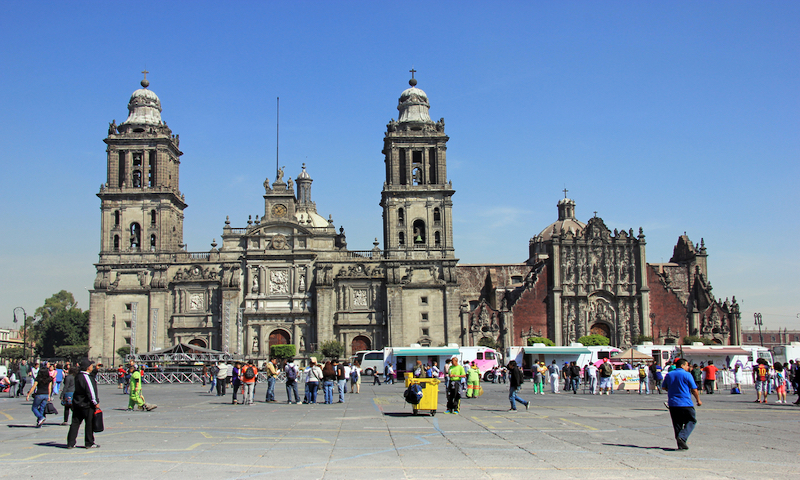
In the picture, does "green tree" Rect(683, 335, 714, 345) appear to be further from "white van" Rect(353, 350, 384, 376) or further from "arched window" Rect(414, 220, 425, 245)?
"white van" Rect(353, 350, 384, 376)

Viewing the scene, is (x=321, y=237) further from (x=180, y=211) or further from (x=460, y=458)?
(x=460, y=458)

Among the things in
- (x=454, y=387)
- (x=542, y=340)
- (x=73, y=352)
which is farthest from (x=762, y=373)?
(x=73, y=352)

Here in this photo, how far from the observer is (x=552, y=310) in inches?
2790

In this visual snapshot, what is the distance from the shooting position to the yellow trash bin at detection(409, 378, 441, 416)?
2070cm

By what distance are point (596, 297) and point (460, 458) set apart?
61022mm

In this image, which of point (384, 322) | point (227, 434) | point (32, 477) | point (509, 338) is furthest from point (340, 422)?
point (509, 338)

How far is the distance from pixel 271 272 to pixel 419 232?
1229 cm

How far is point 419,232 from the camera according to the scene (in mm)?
66000

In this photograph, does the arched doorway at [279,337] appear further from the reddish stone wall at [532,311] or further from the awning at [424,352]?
the reddish stone wall at [532,311]

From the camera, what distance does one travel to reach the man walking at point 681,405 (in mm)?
13438

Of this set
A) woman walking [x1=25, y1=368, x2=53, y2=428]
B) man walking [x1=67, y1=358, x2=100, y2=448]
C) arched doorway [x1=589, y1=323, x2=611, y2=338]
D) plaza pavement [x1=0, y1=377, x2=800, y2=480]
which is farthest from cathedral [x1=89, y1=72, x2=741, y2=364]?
man walking [x1=67, y1=358, x2=100, y2=448]

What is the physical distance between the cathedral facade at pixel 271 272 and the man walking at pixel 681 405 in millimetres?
49524

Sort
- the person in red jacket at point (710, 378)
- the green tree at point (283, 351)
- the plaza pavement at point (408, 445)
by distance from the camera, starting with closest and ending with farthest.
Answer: the plaza pavement at point (408, 445) → the person in red jacket at point (710, 378) → the green tree at point (283, 351)

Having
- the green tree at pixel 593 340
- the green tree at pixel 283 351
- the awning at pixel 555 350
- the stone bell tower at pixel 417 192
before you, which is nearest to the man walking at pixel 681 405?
the awning at pixel 555 350
